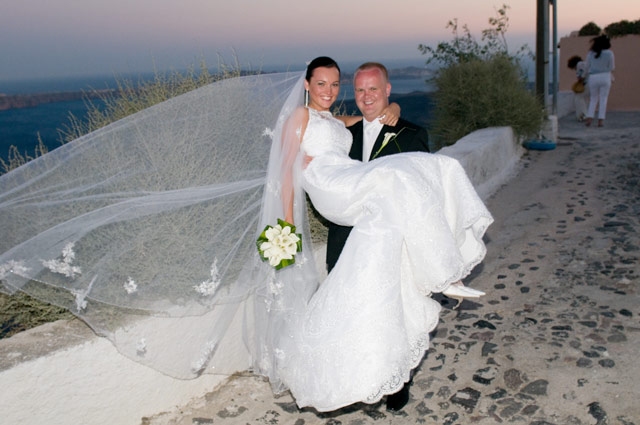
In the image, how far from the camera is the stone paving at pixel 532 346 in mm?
3346

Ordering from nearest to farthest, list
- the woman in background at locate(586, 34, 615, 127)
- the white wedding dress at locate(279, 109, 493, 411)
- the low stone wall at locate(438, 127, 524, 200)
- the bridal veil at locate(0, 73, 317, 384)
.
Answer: the white wedding dress at locate(279, 109, 493, 411), the bridal veil at locate(0, 73, 317, 384), the low stone wall at locate(438, 127, 524, 200), the woman in background at locate(586, 34, 615, 127)

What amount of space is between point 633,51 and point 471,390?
18.6 m

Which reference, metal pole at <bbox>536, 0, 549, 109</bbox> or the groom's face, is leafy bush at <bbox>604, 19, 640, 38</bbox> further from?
the groom's face

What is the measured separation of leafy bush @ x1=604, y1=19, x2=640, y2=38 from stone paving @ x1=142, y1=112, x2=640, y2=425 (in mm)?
14281

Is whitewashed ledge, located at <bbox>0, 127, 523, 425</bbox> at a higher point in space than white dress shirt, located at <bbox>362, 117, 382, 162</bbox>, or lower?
lower

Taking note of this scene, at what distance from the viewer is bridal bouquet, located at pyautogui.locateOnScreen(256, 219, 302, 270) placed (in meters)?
3.20

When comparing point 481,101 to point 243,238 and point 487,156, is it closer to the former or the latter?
point 487,156

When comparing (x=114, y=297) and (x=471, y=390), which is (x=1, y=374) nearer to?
(x=114, y=297)

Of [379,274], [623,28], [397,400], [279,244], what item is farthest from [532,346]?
[623,28]

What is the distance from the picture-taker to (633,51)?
18422 millimetres

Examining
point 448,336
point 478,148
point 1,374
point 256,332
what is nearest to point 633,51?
point 478,148

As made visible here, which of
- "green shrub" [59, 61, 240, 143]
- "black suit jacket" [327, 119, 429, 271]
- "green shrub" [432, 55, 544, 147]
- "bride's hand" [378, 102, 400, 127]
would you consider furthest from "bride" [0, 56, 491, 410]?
"green shrub" [432, 55, 544, 147]

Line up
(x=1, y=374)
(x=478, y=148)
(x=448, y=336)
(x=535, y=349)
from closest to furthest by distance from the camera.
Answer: (x=1, y=374) → (x=535, y=349) → (x=448, y=336) → (x=478, y=148)

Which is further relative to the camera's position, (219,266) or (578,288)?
(578,288)
